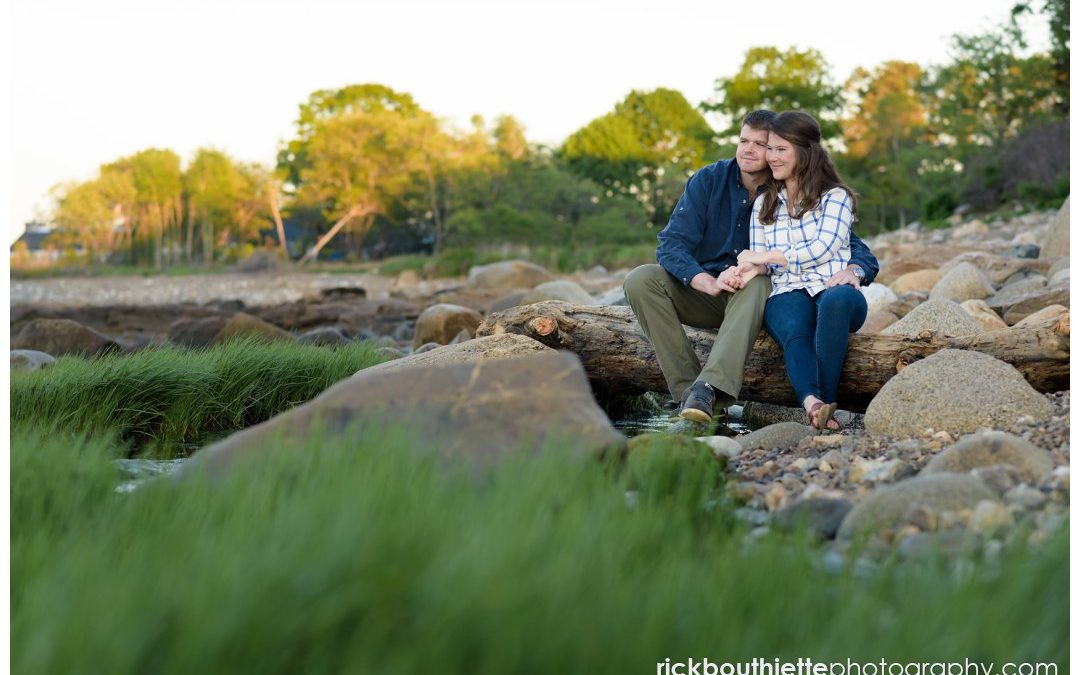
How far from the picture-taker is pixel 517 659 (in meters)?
1.49

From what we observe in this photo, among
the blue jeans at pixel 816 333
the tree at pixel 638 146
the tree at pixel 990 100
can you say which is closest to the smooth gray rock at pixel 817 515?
the blue jeans at pixel 816 333

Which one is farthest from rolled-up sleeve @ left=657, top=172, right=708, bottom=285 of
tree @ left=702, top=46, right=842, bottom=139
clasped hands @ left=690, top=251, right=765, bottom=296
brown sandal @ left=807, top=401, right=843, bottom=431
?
tree @ left=702, top=46, right=842, bottom=139

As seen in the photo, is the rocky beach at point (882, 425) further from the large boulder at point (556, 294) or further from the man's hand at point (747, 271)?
the large boulder at point (556, 294)

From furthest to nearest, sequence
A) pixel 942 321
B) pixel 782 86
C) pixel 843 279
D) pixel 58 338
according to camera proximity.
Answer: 1. pixel 782 86
2. pixel 58 338
3. pixel 942 321
4. pixel 843 279

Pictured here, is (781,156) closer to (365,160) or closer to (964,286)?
(964,286)

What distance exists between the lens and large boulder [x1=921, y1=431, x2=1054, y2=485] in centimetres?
272

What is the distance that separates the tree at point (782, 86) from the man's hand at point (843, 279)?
79.0ft

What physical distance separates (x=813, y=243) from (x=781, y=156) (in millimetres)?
376

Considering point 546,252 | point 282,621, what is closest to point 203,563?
point 282,621

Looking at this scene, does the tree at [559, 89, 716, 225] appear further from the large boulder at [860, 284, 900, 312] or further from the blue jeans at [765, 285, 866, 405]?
the blue jeans at [765, 285, 866, 405]

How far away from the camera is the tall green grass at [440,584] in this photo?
1470 millimetres

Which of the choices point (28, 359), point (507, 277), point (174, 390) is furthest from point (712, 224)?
point (507, 277)

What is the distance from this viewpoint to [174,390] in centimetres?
475

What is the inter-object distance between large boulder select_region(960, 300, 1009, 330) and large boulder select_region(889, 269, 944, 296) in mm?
2155
